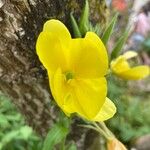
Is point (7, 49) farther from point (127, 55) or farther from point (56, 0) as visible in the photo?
point (127, 55)

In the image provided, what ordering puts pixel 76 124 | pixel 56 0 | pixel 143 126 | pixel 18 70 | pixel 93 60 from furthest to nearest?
pixel 143 126
pixel 76 124
pixel 18 70
pixel 56 0
pixel 93 60

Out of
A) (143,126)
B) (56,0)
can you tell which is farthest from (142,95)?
(56,0)

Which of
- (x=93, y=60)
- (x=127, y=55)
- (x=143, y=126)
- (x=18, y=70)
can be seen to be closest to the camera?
(x=93, y=60)

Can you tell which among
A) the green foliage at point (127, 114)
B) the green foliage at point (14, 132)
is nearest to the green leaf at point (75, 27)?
the green foliage at point (14, 132)

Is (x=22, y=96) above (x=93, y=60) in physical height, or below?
below

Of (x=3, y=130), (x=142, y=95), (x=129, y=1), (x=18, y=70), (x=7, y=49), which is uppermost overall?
(x=7, y=49)

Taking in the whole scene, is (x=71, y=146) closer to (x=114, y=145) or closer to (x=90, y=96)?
(x=114, y=145)
